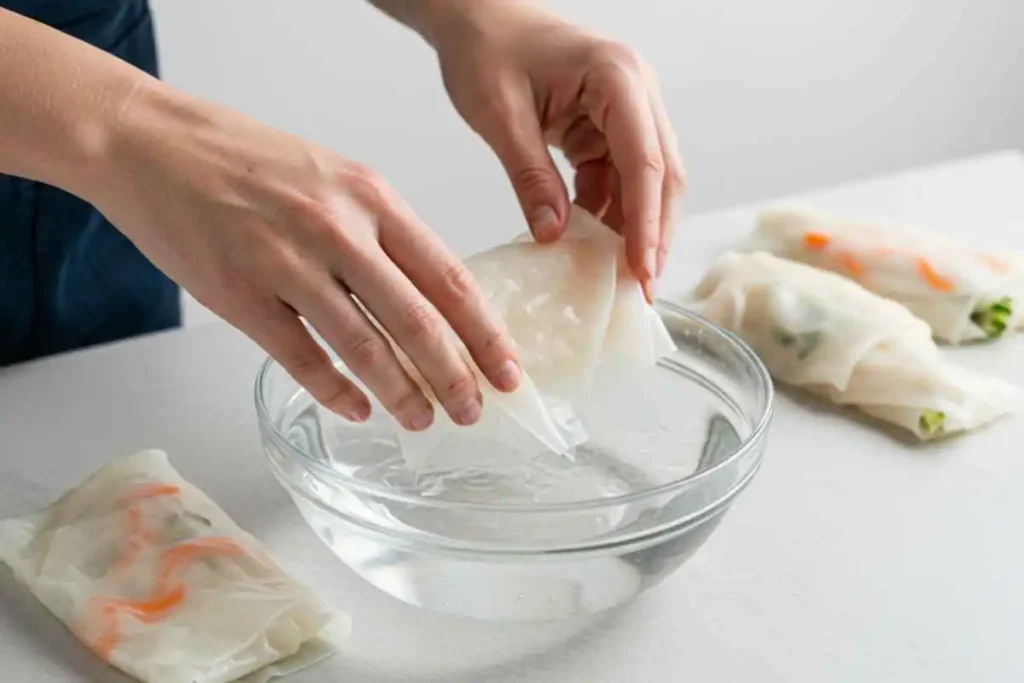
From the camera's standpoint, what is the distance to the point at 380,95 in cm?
183

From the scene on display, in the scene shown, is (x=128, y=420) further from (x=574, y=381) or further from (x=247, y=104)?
(x=247, y=104)

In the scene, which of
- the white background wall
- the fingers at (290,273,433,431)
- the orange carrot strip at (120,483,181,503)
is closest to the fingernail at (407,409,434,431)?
the fingers at (290,273,433,431)

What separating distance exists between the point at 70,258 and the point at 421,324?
0.60 m

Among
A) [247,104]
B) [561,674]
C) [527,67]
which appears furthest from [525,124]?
[247,104]

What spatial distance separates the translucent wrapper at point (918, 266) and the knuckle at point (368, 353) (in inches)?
23.5

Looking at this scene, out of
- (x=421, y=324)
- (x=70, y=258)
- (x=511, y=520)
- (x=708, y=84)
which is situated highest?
(x=421, y=324)

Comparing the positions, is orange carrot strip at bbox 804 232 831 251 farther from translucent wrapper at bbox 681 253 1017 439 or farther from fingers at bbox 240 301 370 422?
fingers at bbox 240 301 370 422

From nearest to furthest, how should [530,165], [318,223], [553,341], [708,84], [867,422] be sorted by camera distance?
[318,223]
[553,341]
[530,165]
[867,422]
[708,84]

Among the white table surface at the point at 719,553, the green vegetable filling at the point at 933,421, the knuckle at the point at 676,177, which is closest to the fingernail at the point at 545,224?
the knuckle at the point at 676,177

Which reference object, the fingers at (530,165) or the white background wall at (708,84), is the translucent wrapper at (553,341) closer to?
the fingers at (530,165)

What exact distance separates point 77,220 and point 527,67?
18.3 inches

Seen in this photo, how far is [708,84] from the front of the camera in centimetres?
210

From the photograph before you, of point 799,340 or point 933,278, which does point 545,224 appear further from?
point 933,278

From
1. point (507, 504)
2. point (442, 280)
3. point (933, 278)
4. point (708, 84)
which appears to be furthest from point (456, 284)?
point (708, 84)
